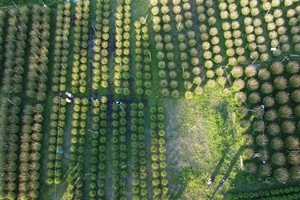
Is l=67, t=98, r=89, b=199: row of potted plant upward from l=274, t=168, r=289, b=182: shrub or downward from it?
upward

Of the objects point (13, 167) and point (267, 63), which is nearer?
point (13, 167)

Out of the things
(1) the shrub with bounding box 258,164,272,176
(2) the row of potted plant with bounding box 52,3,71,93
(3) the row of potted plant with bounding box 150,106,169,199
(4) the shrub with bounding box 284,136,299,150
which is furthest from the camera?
(2) the row of potted plant with bounding box 52,3,71,93

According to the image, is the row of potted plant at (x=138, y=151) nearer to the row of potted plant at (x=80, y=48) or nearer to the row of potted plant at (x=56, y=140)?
the row of potted plant at (x=80, y=48)

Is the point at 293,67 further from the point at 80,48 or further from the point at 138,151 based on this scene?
the point at 80,48

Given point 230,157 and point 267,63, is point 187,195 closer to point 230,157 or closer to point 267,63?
point 230,157

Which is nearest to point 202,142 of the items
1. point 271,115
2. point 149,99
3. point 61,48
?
point 149,99

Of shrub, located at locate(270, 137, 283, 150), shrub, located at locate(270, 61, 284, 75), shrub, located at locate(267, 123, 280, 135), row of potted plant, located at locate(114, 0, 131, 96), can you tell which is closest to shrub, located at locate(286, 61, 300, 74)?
shrub, located at locate(270, 61, 284, 75)

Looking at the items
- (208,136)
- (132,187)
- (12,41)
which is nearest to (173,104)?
(208,136)

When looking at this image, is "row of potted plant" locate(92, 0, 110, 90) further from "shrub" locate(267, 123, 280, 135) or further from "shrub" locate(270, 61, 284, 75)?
"shrub" locate(270, 61, 284, 75)

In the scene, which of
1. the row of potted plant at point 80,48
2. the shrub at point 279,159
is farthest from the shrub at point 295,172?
the row of potted plant at point 80,48
